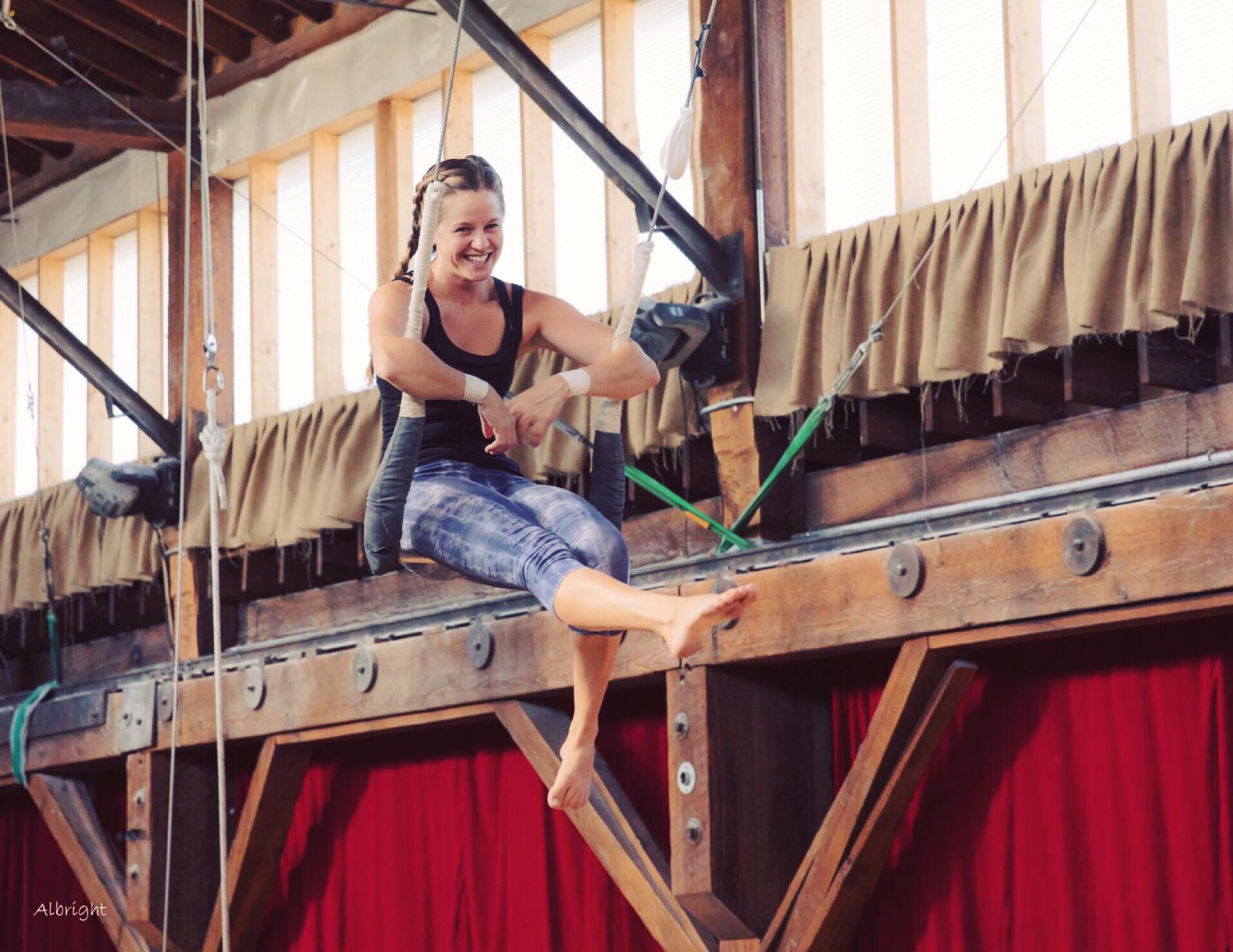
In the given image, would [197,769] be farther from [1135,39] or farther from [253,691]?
[1135,39]

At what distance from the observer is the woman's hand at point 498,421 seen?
3.52m

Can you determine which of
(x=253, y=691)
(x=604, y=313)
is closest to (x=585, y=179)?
(x=604, y=313)

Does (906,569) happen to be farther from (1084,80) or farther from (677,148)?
(677,148)

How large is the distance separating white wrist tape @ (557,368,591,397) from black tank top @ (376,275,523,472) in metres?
0.13

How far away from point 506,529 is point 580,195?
13.8 ft

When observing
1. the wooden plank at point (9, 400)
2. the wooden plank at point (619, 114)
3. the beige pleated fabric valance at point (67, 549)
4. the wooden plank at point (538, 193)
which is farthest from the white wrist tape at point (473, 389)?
the wooden plank at point (9, 400)

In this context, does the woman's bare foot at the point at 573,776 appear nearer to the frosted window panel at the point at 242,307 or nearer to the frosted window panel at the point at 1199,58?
the frosted window panel at the point at 1199,58

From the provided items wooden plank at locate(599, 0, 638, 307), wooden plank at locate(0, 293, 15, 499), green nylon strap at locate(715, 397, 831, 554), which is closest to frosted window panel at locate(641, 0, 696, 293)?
wooden plank at locate(599, 0, 638, 307)

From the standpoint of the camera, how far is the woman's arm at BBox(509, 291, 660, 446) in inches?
140

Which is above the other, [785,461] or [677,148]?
[677,148]

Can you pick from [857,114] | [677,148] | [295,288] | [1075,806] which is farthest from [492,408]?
[295,288]

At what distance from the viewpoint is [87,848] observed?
8.77 metres

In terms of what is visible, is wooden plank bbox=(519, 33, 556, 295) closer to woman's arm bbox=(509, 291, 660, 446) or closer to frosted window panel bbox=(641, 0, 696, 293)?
frosted window panel bbox=(641, 0, 696, 293)

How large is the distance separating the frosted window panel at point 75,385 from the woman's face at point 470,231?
6716 millimetres
